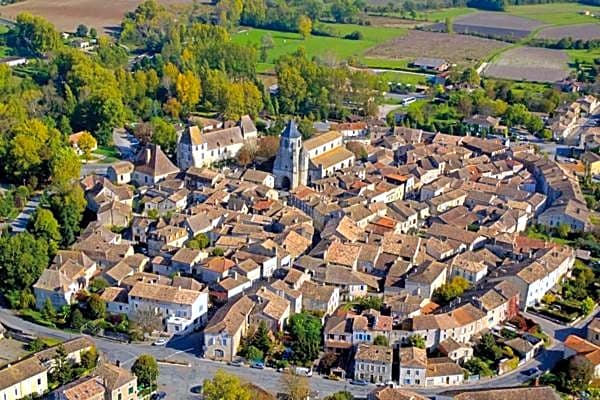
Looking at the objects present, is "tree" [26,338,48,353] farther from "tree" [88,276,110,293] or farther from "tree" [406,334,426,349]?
"tree" [406,334,426,349]

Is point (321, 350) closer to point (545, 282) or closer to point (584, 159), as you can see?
point (545, 282)

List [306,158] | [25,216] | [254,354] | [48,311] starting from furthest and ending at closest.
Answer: [306,158]
[25,216]
[48,311]
[254,354]

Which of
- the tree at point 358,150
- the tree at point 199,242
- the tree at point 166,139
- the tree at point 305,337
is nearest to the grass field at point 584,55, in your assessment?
the tree at point 358,150

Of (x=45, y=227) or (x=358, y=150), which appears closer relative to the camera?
(x=45, y=227)

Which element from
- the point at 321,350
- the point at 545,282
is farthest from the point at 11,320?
the point at 545,282

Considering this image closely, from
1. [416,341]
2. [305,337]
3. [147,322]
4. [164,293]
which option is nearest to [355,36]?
[164,293]

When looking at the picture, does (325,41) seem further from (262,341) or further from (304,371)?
(304,371)
